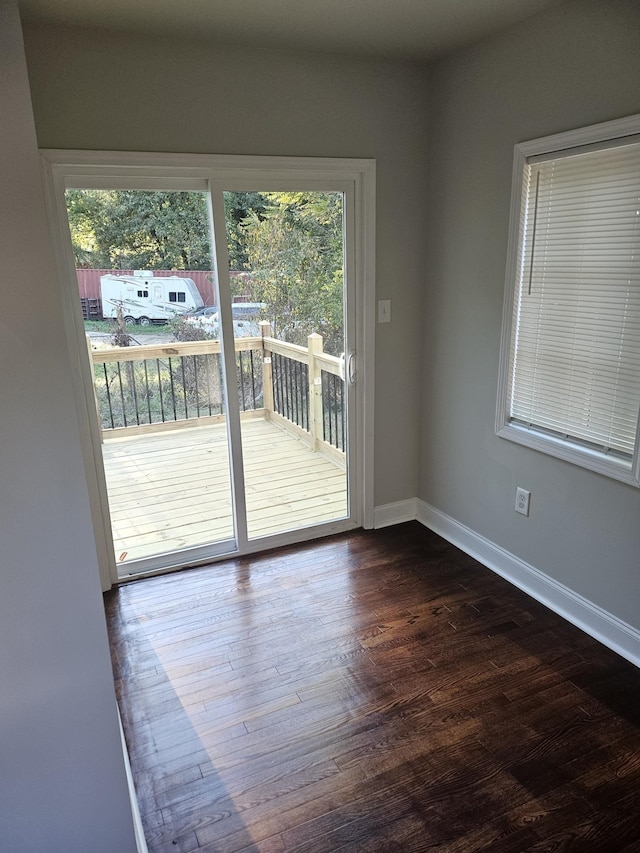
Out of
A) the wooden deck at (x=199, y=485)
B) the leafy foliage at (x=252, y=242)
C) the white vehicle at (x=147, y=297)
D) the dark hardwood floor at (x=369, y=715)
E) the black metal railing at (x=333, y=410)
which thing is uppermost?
the leafy foliage at (x=252, y=242)

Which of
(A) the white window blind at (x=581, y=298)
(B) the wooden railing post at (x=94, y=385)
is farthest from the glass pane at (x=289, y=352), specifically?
(A) the white window blind at (x=581, y=298)

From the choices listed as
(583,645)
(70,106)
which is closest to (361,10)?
(70,106)

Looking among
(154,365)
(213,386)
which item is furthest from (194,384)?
(154,365)

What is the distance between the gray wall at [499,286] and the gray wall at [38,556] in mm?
2023

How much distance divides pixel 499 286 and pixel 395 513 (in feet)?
5.03

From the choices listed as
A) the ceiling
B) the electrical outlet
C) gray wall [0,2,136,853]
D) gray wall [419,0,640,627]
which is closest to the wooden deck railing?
gray wall [419,0,640,627]

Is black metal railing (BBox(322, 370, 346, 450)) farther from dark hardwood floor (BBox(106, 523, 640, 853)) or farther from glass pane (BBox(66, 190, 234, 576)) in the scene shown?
dark hardwood floor (BBox(106, 523, 640, 853))

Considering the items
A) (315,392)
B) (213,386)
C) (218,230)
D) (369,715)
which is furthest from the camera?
(315,392)

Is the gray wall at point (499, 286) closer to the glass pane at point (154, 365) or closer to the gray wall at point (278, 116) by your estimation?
the gray wall at point (278, 116)

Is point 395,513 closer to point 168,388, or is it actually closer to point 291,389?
point 291,389

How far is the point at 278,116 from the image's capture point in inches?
108

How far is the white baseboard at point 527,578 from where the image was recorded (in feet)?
7.81

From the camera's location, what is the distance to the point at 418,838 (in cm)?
165

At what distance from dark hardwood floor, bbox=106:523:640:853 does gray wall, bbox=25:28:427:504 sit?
1.02 m
